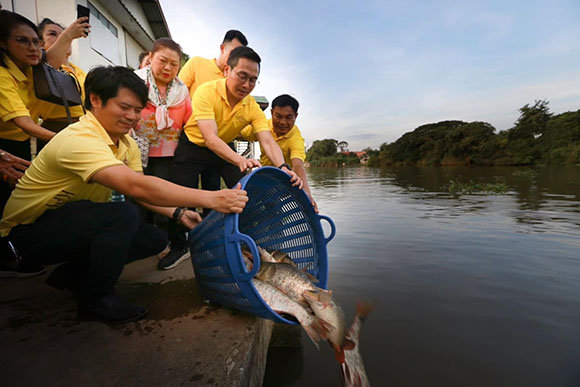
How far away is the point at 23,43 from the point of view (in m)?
2.31

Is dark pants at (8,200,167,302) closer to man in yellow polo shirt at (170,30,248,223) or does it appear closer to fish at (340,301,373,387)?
fish at (340,301,373,387)

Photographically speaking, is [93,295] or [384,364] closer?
[93,295]

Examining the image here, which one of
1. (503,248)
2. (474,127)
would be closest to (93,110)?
(503,248)

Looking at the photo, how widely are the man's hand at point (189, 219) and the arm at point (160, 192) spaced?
664 millimetres

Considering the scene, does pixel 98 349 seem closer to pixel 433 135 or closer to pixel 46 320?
pixel 46 320

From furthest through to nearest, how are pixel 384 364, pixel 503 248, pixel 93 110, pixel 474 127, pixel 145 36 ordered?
pixel 474 127 → pixel 145 36 → pixel 503 248 → pixel 384 364 → pixel 93 110

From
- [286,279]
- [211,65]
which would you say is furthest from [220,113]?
[286,279]

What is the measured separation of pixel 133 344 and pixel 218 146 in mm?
1493

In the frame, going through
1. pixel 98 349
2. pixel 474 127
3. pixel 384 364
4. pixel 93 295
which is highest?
pixel 474 127

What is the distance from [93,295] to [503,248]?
16.6 feet

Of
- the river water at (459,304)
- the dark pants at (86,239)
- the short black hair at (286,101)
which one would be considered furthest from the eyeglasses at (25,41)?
the river water at (459,304)

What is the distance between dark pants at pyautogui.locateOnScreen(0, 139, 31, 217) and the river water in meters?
2.44

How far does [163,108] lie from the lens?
2.95 meters

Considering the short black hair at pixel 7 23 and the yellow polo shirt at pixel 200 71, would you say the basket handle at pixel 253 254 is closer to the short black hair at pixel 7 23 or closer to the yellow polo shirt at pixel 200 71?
the short black hair at pixel 7 23
